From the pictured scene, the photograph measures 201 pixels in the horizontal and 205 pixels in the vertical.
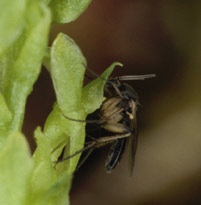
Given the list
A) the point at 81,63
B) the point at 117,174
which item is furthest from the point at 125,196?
the point at 81,63

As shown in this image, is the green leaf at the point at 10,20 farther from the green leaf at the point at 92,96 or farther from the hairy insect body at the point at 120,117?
the hairy insect body at the point at 120,117

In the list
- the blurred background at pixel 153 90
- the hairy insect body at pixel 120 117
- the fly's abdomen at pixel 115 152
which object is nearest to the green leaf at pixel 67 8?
the hairy insect body at pixel 120 117

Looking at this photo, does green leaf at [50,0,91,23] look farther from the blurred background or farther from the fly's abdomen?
the blurred background

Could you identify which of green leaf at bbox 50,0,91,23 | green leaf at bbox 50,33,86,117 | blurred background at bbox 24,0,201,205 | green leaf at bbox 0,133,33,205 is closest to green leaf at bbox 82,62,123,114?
green leaf at bbox 50,33,86,117

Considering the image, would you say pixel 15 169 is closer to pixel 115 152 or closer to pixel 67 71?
pixel 67 71

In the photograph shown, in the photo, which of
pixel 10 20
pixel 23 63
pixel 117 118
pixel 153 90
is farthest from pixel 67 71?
pixel 153 90
